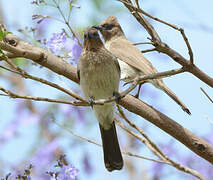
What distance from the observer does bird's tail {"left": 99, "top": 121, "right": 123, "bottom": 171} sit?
3865mm

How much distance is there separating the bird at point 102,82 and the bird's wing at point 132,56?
993 mm

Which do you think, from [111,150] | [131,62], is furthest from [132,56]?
[111,150]

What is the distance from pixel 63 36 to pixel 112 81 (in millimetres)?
585

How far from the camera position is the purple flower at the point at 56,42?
11.9ft

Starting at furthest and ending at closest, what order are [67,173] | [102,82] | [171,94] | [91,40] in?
[171,94]
[91,40]
[102,82]
[67,173]

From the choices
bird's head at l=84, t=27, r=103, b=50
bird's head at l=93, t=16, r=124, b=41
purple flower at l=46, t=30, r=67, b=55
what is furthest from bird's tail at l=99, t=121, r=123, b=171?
bird's head at l=93, t=16, r=124, b=41

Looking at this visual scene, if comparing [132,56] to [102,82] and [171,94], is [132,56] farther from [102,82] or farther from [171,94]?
[102,82]

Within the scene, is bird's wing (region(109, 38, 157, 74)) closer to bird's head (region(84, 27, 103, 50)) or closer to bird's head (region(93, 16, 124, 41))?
bird's head (region(93, 16, 124, 41))

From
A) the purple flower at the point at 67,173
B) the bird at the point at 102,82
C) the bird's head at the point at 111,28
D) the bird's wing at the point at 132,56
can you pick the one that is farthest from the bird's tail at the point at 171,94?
the bird's head at the point at 111,28

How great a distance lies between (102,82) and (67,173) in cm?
101

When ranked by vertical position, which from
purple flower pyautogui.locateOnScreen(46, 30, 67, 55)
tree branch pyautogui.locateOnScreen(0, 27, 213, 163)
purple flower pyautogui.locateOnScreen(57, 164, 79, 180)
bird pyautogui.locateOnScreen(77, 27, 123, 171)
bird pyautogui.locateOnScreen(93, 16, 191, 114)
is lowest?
purple flower pyautogui.locateOnScreen(57, 164, 79, 180)

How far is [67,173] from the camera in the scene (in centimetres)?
278

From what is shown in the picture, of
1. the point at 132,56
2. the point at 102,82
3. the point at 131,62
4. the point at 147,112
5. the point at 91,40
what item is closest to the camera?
the point at 147,112

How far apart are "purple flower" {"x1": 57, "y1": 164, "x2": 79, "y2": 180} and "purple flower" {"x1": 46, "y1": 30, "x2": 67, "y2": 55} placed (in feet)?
3.79
